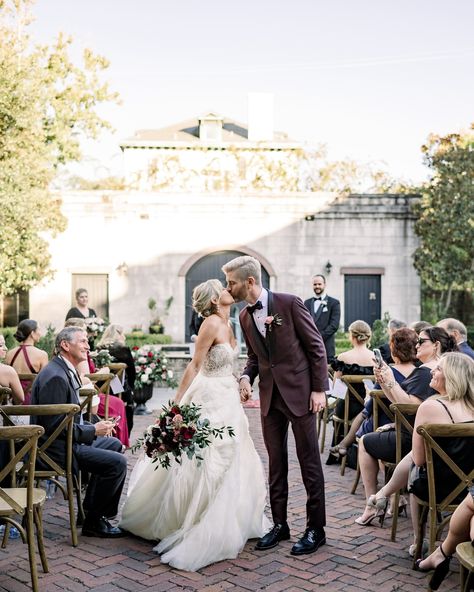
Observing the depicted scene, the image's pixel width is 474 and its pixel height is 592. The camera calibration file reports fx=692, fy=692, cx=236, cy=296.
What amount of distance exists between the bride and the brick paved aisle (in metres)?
0.13

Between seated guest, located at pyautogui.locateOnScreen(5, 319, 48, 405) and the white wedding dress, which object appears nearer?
the white wedding dress

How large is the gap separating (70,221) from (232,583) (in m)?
16.9

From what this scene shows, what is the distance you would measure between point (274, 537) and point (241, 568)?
487mm

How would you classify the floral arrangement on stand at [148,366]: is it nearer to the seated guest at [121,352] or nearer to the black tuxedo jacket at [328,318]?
the seated guest at [121,352]

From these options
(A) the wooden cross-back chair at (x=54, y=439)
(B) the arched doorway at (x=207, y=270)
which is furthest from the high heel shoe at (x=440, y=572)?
(B) the arched doorway at (x=207, y=270)

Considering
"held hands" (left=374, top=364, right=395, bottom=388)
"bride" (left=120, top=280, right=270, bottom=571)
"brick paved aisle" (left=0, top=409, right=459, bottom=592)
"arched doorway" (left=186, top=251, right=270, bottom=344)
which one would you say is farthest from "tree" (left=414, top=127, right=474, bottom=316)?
"bride" (left=120, top=280, right=270, bottom=571)

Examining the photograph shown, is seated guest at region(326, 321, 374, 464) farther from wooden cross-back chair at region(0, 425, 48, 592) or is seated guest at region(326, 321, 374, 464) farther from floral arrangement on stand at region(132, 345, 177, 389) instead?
floral arrangement on stand at region(132, 345, 177, 389)

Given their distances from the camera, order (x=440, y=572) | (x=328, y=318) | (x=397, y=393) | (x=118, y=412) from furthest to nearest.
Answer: (x=328, y=318)
(x=118, y=412)
(x=397, y=393)
(x=440, y=572)

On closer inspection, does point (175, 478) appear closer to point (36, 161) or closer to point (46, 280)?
point (36, 161)

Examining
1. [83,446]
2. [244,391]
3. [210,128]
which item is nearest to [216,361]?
[244,391]

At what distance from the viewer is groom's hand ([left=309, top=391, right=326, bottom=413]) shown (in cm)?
480

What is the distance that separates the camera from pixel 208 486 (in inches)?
188

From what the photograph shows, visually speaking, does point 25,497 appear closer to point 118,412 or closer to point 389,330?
point 118,412

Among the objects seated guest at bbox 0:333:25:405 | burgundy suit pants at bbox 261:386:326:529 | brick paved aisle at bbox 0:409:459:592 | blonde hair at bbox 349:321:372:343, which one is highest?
blonde hair at bbox 349:321:372:343
